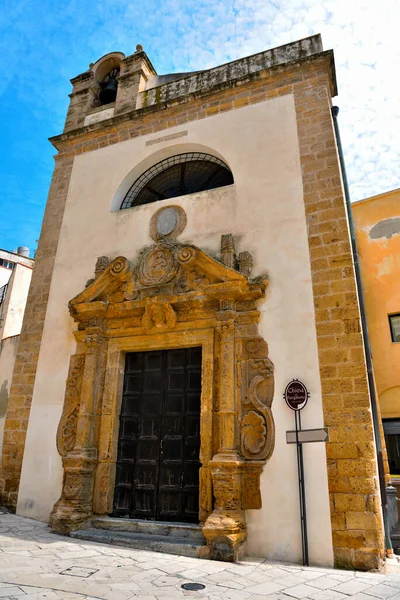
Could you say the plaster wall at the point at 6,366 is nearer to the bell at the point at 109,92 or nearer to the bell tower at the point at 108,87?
the bell tower at the point at 108,87

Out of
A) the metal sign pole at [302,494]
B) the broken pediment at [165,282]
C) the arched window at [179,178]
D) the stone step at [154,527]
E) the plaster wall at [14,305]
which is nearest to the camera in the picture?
the metal sign pole at [302,494]

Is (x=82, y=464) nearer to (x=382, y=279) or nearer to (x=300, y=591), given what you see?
(x=300, y=591)

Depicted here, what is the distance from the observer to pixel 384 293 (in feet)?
29.8

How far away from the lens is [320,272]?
569 cm

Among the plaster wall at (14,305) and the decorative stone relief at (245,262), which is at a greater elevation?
the plaster wall at (14,305)

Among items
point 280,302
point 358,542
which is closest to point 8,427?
point 280,302

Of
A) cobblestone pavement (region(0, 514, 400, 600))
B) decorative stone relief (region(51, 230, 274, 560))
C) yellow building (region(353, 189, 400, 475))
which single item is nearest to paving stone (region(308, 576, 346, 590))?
cobblestone pavement (region(0, 514, 400, 600))

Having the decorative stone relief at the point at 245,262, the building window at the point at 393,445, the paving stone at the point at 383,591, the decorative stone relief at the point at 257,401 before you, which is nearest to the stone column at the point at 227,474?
the decorative stone relief at the point at 257,401

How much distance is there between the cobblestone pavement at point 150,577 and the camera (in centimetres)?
325

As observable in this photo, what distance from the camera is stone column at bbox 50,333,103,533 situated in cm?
557

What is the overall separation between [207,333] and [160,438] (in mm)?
1558

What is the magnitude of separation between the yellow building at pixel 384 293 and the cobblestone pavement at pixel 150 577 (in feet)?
14.1

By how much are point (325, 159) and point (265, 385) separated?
3.32 m

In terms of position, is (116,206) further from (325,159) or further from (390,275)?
(390,275)
